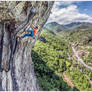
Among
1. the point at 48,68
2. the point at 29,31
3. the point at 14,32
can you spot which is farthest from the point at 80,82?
the point at 14,32

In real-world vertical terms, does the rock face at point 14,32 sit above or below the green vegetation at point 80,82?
above

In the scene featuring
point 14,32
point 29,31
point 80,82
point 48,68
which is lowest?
point 80,82

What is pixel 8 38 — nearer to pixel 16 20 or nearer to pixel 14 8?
pixel 16 20

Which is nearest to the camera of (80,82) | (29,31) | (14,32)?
(14,32)

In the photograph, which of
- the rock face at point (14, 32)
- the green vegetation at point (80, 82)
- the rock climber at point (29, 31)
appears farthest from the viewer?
the green vegetation at point (80, 82)

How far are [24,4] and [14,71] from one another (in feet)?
15.3

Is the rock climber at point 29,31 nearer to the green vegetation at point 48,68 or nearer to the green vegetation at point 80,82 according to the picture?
the green vegetation at point 48,68

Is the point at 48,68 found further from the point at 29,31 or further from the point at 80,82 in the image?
A: the point at 29,31

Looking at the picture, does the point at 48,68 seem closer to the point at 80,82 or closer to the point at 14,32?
the point at 80,82

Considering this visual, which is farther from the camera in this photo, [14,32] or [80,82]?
[80,82]

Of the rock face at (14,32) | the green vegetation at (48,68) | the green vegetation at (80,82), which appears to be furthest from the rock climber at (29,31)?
the green vegetation at (80,82)

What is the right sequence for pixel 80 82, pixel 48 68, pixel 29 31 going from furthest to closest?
pixel 80 82
pixel 48 68
pixel 29 31

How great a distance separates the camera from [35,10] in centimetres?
716

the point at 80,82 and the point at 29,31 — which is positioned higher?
the point at 29,31
